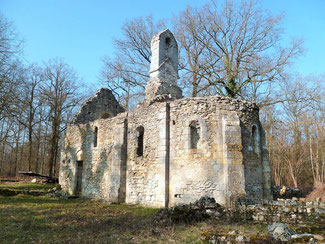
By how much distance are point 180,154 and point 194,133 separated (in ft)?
3.36

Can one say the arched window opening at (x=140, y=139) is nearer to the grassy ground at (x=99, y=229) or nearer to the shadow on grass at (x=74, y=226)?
the shadow on grass at (x=74, y=226)

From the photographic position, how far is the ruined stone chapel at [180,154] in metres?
9.76

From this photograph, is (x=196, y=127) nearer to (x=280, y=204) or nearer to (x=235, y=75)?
(x=280, y=204)

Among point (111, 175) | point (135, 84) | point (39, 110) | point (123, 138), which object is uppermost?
point (135, 84)

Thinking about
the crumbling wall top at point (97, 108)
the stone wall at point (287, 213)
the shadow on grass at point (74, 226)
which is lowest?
the shadow on grass at point (74, 226)

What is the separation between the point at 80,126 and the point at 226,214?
10711 mm

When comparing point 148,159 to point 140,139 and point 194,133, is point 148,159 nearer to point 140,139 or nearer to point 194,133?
point 140,139

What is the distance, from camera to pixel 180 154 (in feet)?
34.1

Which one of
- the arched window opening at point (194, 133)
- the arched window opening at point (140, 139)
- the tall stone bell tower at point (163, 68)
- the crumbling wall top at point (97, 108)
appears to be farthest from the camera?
the crumbling wall top at point (97, 108)

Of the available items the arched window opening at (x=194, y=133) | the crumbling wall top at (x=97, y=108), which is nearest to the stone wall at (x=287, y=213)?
the arched window opening at (x=194, y=133)

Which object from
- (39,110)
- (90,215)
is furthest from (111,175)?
(39,110)

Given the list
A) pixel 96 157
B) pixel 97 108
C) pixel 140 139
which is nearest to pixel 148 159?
pixel 140 139

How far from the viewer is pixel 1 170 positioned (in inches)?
1157

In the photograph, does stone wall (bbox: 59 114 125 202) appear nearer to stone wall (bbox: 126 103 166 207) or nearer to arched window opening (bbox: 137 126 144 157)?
stone wall (bbox: 126 103 166 207)
